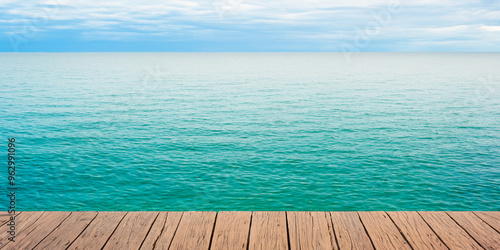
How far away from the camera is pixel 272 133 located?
88.8ft

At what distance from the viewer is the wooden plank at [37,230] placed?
4398mm

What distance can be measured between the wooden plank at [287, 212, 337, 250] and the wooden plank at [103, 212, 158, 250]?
1820 mm

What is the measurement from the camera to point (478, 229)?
477 centimetres

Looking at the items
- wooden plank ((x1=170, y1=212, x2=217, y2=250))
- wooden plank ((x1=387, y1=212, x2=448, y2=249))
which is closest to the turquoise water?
wooden plank ((x1=170, y1=212, x2=217, y2=250))

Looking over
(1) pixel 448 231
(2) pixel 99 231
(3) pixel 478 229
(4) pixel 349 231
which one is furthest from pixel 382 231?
(2) pixel 99 231

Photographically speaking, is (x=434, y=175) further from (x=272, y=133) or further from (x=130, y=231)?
(x=130, y=231)

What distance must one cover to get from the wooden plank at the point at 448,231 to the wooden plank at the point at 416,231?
8cm

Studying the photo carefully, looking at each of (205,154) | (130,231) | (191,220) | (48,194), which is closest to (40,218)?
(130,231)

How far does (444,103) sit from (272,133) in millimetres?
25608

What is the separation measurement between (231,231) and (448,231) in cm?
271

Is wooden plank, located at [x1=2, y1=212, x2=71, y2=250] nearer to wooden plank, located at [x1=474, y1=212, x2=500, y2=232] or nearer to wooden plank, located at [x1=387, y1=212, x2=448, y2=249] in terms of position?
wooden plank, located at [x1=387, y1=212, x2=448, y2=249]

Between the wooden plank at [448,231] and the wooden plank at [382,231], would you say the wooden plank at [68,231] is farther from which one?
the wooden plank at [448,231]

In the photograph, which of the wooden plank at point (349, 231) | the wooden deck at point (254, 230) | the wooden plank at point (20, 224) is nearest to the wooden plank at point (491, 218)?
the wooden deck at point (254, 230)

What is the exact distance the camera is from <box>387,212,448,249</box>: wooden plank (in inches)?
174
